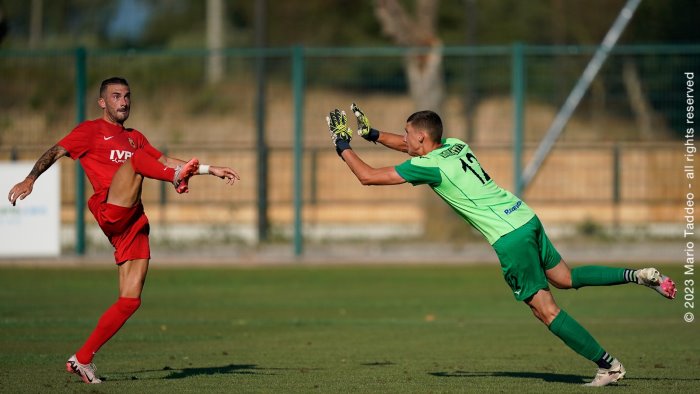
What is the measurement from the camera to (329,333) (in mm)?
12914

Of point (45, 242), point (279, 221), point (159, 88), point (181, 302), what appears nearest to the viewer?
point (181, 302)

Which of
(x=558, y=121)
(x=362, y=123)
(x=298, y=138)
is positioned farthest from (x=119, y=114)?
(x=558, y=121)

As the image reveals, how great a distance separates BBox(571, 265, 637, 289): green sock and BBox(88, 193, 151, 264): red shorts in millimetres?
3305

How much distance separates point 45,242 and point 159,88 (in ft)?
23.9

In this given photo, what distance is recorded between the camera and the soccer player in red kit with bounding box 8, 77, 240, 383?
919cm

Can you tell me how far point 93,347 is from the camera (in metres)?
9.25

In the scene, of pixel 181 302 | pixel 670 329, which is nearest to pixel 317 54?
pixel 181 302

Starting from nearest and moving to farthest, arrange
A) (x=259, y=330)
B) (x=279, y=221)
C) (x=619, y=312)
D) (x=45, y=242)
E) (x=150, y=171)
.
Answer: (x=150, y=171), (x=259, y=330), (x=619, y=312), (x=45, y=242), (x=279, y=221)

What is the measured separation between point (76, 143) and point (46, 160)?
0.28 m

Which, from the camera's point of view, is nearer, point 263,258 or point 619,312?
point 619,312

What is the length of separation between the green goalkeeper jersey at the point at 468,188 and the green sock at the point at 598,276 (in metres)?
0.61

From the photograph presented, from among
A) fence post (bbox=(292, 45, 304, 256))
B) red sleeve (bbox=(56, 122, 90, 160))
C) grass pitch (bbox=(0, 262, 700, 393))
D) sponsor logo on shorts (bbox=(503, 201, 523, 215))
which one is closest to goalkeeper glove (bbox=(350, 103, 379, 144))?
sponsor logo on shorts (bbox=(503, 201, 523, 215))

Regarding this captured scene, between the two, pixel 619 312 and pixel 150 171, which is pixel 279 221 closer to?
pixel 619 312

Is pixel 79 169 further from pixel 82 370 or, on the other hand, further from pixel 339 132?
pixel 339 132
